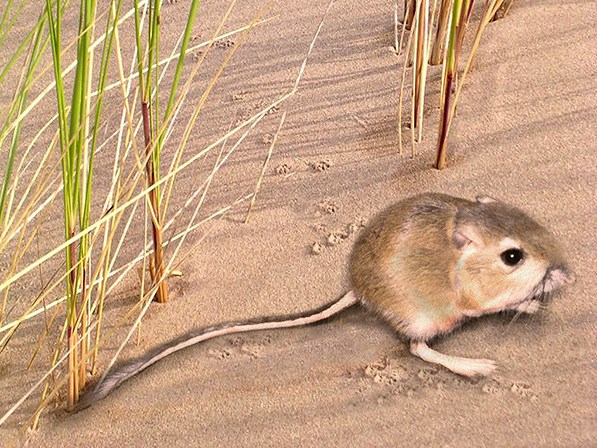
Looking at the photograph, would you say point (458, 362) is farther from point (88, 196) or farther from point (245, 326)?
point (88, 196)

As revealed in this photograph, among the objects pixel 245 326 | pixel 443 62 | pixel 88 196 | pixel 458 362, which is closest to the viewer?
pixel 88 196

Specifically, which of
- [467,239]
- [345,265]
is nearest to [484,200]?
[467,239]

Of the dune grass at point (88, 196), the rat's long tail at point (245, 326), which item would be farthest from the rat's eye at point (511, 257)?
the dune grass at point (88, 196)

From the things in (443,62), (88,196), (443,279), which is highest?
(88,196)

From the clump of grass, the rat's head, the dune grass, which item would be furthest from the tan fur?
the dune grass

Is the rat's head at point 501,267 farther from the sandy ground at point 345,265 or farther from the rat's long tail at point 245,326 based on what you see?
the rat's long tail at point 245,326

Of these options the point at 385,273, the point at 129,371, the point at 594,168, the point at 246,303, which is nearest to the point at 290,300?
the point at 246,303
